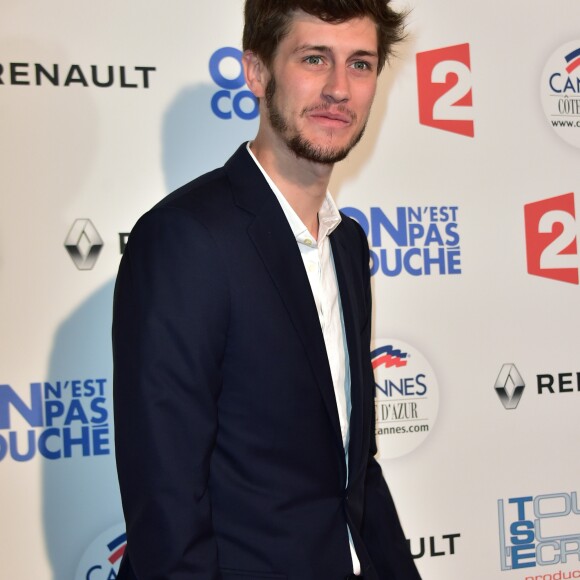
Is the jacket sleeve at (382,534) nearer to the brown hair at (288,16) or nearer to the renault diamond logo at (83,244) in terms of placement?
the brown hair at (288,16)

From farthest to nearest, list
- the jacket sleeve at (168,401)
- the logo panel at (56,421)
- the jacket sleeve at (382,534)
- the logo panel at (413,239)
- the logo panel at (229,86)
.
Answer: the logo panel at (413,239), the logo panel at (229,86), the logo panel at (56,421), the jacket sleeve at (382,534), the jacket sleeve at (168,401)

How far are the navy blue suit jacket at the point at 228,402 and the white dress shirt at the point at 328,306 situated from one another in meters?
0.03

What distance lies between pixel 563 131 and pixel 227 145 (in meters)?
1.17

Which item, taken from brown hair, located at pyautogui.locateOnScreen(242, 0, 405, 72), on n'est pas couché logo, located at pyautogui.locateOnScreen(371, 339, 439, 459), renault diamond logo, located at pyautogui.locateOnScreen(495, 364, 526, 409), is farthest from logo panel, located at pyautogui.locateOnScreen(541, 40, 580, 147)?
brown hair, located at pyautogui.locateOnScreen(242, 0, 405, 72)

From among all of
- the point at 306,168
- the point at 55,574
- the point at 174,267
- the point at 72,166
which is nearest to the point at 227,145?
the point at 72,166

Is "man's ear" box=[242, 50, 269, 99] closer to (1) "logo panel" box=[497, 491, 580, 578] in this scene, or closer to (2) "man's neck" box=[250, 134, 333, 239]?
(2) "man's neck" box=[250, 134, 333, 239]

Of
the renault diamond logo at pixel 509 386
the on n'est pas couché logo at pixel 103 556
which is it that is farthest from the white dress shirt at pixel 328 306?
the renault diamond logo at pixel 509 386

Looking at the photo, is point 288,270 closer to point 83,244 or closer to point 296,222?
point 296,222

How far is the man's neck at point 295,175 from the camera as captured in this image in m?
1.49

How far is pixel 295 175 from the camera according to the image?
1.50m

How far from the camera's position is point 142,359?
3.78 feet

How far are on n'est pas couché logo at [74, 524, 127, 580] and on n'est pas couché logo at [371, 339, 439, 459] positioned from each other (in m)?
0.84

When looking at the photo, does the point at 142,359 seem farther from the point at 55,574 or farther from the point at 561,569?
the point at 561,569

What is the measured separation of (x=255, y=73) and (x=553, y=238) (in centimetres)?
138
